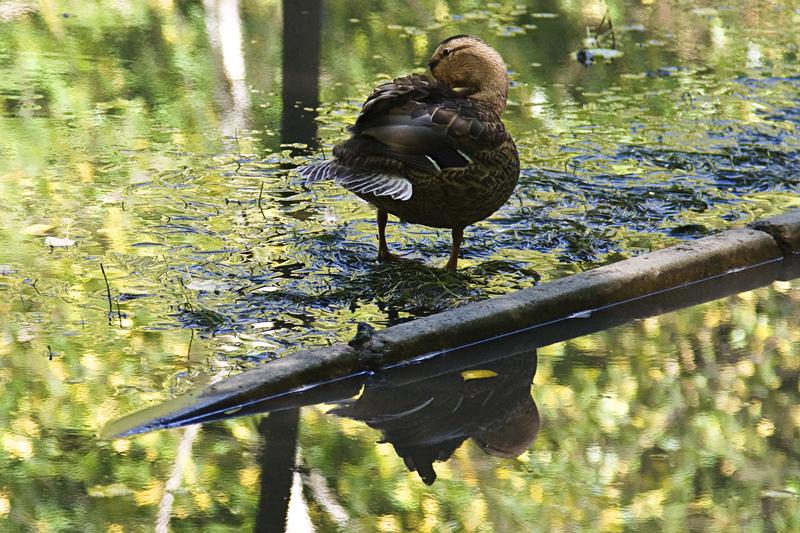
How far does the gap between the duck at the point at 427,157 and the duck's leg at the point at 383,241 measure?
92 millimetres

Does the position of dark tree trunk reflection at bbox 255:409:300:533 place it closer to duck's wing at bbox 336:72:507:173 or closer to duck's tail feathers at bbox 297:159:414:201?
duck's tail feathers at bbox 297:159:414:201

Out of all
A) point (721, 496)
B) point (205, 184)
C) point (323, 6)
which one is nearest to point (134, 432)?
point (721, 496)

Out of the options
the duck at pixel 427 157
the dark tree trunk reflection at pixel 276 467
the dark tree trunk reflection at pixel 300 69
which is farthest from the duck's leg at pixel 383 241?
the dark tree trunk reflection at pixel 300 69

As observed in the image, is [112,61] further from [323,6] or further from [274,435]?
[274,435]

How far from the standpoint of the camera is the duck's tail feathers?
5.27m

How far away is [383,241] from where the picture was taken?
576cm

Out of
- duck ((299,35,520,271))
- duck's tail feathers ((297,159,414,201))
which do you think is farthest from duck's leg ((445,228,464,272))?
duck's tail feathers ((297,159,414,201))

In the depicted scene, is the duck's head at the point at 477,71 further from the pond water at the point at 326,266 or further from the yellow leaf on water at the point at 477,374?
the yellow leaf on water at the point at 477,374

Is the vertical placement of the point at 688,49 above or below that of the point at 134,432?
below

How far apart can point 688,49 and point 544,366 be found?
678 cm

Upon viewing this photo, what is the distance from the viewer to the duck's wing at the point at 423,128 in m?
5.29

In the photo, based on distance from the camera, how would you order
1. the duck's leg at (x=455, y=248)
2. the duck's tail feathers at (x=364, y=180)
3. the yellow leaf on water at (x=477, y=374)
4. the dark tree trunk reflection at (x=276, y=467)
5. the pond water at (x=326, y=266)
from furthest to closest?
1. the duck's leg at (x=455, y=248)
2. the duck's tail feathers at (x=364, y=180)
3. the yellow leaf on water at (x=477, y=374)
4. the pond water at (x=326, y=266)
5. the dark tree trunk reflection at (x=276, y=467)

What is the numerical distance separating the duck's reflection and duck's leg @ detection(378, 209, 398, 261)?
116 centimetres

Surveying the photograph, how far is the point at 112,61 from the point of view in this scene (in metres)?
9.41
